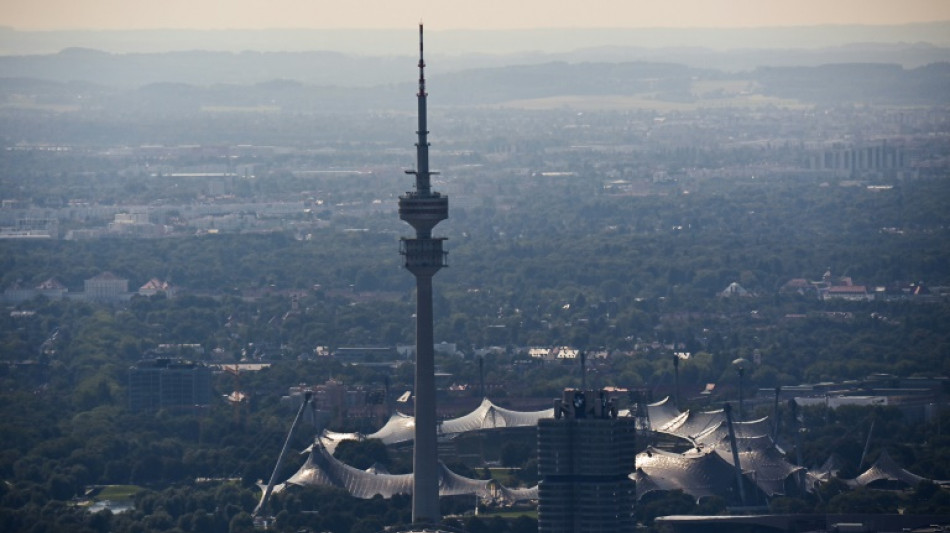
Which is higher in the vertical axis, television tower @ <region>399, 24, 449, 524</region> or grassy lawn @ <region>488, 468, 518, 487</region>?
television tower @ <region>399, 24, 449, 524</region>

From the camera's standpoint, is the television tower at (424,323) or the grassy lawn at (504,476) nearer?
the television tower at (424,323)

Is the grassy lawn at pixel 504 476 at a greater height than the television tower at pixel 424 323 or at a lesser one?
lesser

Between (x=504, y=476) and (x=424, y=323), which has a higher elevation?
(x=424, y=323)

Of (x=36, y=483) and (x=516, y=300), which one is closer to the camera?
(x=36, y=483)

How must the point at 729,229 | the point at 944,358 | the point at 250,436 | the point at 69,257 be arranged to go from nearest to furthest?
the point at 250,436 → the point at 944,358 → the point at 69,257 → the point at 729,229

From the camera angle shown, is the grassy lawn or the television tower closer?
the television tower

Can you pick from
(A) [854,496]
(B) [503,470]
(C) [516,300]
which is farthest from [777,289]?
(A) [854,496]

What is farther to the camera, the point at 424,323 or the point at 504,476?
the point at 504,476

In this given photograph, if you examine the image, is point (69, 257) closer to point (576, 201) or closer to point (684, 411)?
point (576, 201)
